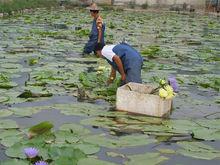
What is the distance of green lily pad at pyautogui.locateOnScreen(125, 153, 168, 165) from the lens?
379 centimetres

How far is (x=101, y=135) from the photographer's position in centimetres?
448

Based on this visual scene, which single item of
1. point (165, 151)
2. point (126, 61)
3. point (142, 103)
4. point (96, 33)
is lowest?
point (165, 151)

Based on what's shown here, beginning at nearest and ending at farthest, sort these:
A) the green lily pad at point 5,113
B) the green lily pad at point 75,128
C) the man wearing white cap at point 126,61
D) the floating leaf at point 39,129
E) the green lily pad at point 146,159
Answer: the green lily pad at point 146,159 < the floating leaf at point 39,129 < the green lily pad at point 75,128 < the green lily pad at point 5,113 < the man wearing white cap at point 126,61

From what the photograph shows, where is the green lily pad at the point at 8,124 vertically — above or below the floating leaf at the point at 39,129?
below

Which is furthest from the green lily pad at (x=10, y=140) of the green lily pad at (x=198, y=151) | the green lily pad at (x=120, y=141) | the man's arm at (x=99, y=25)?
the man's arm at (x=99, y=25)

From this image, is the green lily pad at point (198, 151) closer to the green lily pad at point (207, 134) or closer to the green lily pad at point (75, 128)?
the green lily pad at point (207, 134)

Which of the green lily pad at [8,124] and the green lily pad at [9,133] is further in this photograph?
the green lily pad at [8,124]

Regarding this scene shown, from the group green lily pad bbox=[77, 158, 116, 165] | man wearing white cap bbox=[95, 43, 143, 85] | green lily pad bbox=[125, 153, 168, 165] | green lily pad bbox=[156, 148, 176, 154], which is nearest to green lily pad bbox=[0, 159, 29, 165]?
green lily pad bbox=[77, 158, 116, 165]

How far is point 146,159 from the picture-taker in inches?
151

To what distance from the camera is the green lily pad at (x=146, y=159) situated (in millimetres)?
3785

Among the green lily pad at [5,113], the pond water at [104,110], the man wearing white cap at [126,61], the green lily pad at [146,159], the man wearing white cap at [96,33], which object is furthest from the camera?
the man wearing white cap at [96,33]

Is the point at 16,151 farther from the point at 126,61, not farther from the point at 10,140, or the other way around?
the point at 126,61

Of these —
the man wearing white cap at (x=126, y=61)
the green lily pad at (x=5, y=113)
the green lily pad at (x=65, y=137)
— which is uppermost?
the man wearing white cap at (x=126, y=61)

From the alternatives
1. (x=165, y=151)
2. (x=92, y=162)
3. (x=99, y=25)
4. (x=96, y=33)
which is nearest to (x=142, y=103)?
(x=165, y=151)
